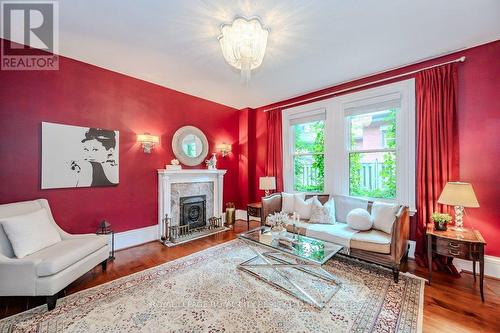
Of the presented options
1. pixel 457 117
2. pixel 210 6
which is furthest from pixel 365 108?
pixel 210 6

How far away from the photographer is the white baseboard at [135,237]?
3.30 metres

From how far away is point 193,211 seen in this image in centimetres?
418

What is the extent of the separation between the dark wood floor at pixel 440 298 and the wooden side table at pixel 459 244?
0.53ft

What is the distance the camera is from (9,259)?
6.21 ft

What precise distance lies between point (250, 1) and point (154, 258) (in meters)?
3.35

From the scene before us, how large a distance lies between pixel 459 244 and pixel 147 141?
4.32 metres

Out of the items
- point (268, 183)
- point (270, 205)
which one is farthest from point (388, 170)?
point (268, 183)

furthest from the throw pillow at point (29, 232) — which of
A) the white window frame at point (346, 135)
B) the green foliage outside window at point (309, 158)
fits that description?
the green foliage outside window at point (309, 158)

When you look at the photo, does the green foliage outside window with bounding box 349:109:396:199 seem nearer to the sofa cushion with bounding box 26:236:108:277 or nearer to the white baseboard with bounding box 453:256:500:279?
the white baseboard with bounding box 453:256:500:279

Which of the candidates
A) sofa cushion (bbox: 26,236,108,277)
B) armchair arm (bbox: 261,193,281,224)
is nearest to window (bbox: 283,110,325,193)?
armchair arm (bbox: 261,193,281,224)

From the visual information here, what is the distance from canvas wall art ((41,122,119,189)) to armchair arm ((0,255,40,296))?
118cm

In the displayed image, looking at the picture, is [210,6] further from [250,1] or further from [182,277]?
[182,277]

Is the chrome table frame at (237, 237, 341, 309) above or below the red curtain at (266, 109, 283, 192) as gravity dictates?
below

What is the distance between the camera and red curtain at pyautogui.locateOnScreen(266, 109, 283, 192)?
4.57 m
